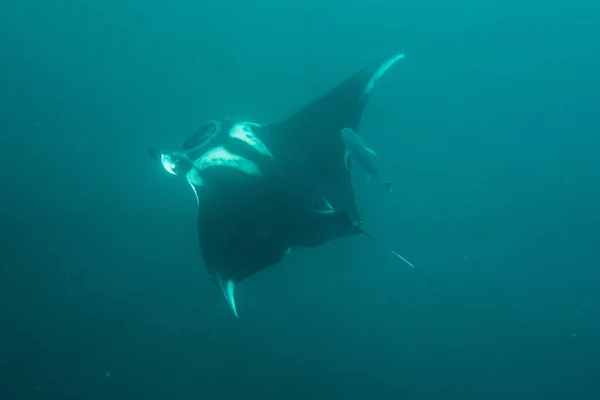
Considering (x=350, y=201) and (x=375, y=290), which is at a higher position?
(x=350, y=201)

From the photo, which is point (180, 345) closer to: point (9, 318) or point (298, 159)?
point (9, 318)

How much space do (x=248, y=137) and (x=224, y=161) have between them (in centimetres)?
42

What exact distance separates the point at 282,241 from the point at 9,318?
6.86m

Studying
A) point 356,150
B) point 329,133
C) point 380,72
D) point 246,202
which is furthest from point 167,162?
point 380,72

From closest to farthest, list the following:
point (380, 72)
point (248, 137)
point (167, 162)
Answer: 1. point (167, 162)
2. point (248, 137)
3. point (380, 72)

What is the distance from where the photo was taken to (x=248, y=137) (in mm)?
3936

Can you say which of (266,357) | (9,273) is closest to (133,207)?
(9,273)

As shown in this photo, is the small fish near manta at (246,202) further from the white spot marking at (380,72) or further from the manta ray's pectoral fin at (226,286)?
the white spot marking at (380,72)

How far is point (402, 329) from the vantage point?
22.5 feet

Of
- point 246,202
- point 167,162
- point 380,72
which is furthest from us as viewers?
point 380,72

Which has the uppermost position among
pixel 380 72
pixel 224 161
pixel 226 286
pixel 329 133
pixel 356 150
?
pixel 380 72

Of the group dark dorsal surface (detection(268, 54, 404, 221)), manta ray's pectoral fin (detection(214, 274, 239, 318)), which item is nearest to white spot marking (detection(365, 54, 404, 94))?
dark dorsal surface (detection(268, 54, 404, 221))

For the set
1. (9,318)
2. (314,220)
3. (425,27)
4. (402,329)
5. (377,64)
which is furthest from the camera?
(425,27)

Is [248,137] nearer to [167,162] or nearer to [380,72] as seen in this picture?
[167,162]
